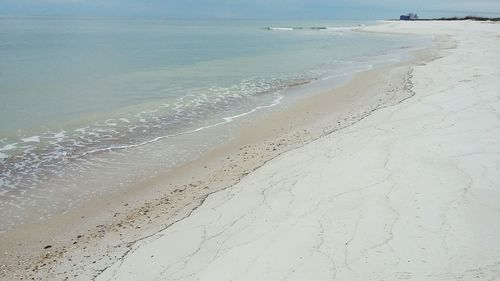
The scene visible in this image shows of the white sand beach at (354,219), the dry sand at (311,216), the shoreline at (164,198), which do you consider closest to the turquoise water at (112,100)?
the shoreline at (164,198)

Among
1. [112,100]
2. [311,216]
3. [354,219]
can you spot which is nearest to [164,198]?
[311,216]

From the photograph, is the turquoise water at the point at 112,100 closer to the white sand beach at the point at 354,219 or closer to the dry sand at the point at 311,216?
the dry sand at the point at 311,216

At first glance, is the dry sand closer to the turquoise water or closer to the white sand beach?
the white sand beach

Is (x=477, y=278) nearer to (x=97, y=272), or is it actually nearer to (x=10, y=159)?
(x=97, y=272)

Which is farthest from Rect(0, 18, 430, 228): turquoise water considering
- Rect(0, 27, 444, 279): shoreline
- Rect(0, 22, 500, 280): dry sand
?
Rect(0, 22, 500, 280): dry sand

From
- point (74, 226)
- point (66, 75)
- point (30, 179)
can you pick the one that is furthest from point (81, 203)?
point (66, 75)

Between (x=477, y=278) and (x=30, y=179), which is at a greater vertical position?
(x=477, y=278)
